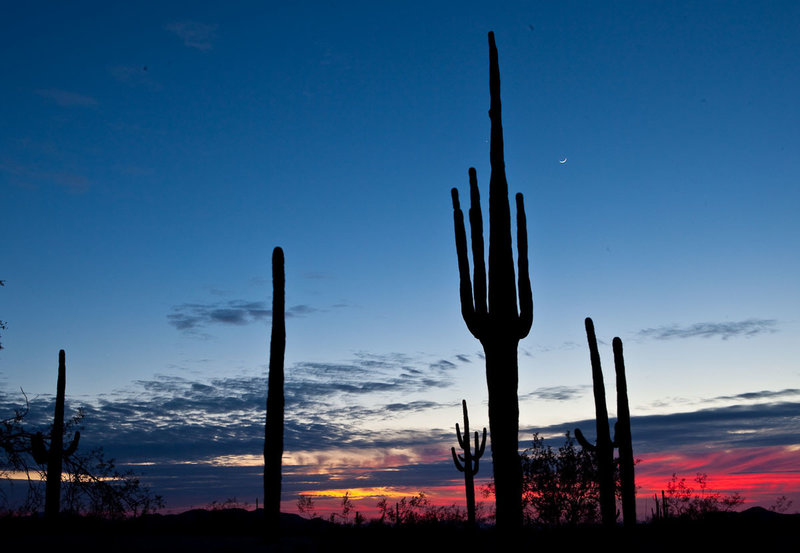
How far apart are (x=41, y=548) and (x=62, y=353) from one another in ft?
28.4

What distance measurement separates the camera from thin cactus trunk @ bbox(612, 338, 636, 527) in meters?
19.3

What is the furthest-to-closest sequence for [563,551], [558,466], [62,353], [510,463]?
[558,466], [62,353], [563,551], [510,463]

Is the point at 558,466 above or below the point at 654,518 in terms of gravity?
above

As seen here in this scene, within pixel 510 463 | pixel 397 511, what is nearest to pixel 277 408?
pixel 510 463

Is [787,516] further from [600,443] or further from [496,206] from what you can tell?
[496,206]

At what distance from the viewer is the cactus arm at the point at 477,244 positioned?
13.9 metres

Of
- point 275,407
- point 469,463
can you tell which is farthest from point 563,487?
point 275,407

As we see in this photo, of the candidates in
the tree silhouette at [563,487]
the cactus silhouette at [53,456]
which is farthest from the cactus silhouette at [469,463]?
the cactus silhouette at [53,456]

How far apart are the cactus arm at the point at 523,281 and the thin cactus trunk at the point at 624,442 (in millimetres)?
7156

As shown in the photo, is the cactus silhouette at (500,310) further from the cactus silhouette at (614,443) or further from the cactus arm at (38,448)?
the cactus arm at (38,448)

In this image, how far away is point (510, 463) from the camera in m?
13.0

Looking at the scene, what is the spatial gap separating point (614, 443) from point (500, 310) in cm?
847

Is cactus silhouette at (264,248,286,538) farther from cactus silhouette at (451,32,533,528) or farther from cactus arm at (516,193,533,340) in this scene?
cactus arm at (516,193,533,340)

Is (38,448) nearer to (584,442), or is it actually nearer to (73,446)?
(73,446)
